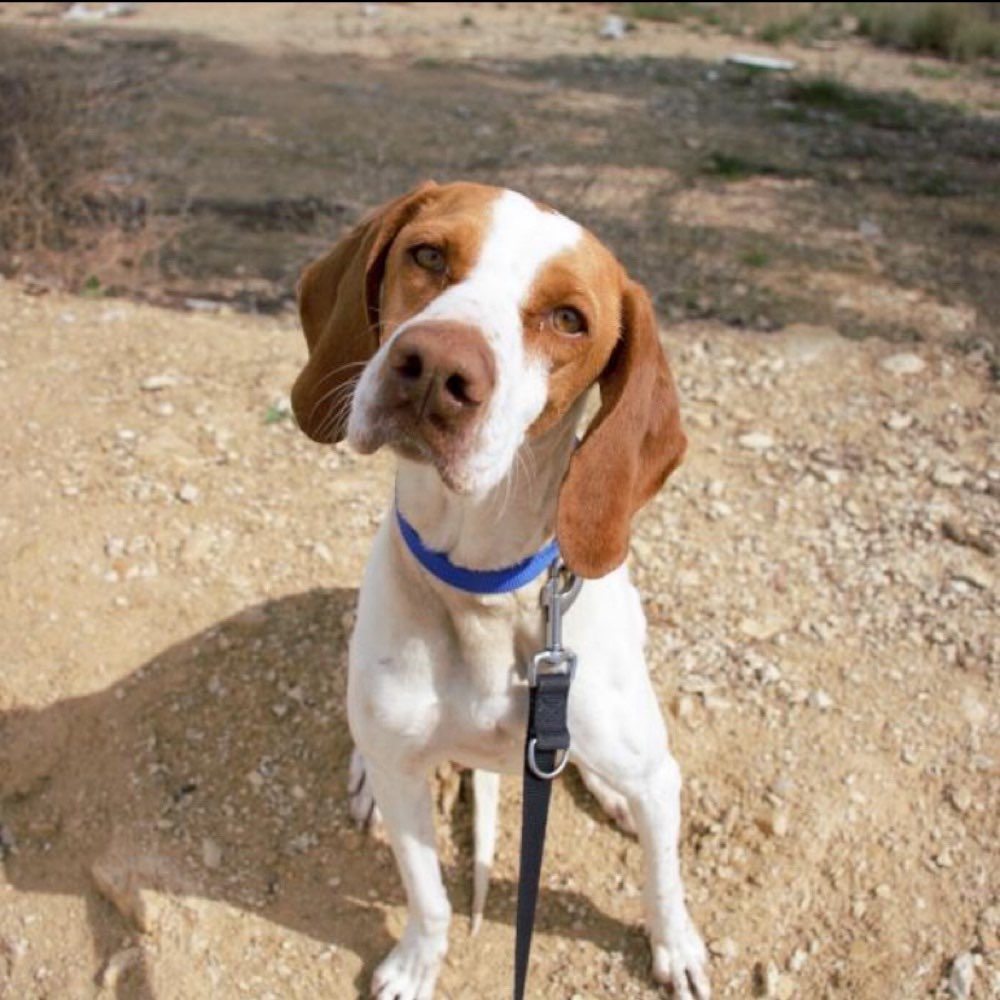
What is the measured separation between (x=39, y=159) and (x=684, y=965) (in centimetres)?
531

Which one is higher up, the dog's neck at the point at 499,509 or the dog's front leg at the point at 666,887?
the dog's neck at the point at 499,509

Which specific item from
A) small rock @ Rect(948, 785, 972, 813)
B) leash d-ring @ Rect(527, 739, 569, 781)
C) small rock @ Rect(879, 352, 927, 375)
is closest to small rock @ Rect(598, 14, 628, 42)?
small rock @ Rect(879, 352, 927, 375)

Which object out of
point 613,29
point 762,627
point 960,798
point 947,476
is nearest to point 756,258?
point 947,476

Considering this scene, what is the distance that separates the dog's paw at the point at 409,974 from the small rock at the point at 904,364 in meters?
3.57

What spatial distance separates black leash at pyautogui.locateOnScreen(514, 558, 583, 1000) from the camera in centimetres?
232

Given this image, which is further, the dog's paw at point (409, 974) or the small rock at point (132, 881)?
the small rock at point (132, 881)

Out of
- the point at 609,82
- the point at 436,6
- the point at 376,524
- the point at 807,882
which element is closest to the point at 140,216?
the point at 376,524

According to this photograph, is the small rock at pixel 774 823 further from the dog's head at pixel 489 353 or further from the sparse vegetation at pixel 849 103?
the sparse vegetation at pixel 849 103

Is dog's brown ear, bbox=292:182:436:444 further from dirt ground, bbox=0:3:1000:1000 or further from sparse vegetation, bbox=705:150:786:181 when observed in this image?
sparse vegetation, bbox=705:150:786:181

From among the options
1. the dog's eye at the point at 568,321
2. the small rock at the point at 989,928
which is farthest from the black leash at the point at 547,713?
the small rock at the point at 989,928

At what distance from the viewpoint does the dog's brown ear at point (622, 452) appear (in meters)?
2.25

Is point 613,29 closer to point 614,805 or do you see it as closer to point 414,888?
point 614,805

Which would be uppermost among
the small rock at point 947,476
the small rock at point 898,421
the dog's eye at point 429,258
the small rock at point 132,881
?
the dog's eye at point 429,258

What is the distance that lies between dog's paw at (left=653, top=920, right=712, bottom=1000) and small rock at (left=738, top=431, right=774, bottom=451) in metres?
2.33
